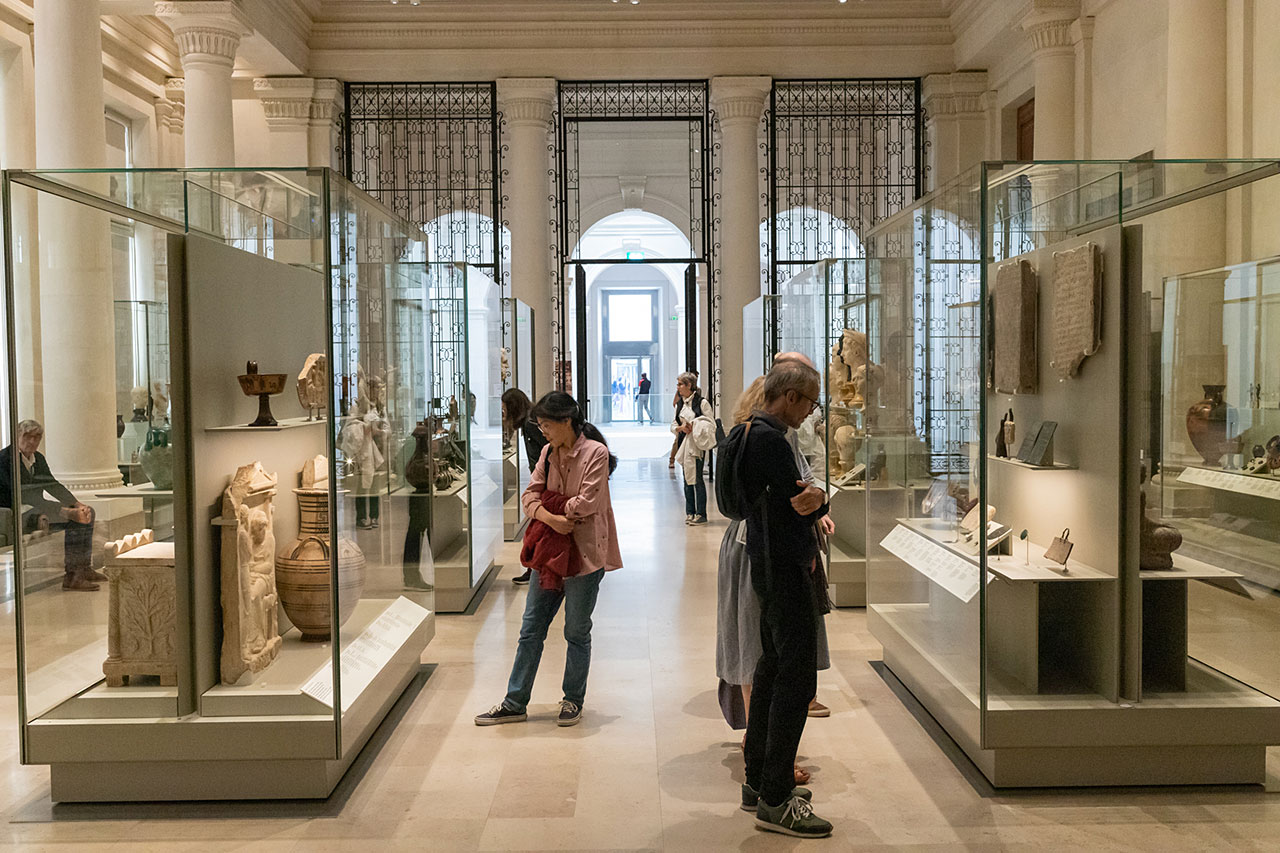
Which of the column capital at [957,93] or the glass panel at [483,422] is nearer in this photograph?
the glass panel at [483,422]

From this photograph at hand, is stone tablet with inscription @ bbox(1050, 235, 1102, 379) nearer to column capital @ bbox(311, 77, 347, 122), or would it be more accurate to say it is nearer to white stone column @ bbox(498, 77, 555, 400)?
white stone column @ bbox(498, 77, 555, 400)

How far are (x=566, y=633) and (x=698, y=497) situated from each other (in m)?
6.92

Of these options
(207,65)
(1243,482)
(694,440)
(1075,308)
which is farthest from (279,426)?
(207,65)

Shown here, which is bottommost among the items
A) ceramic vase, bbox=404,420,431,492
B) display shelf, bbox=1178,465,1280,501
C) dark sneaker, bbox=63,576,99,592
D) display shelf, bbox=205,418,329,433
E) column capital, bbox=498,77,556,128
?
dark sneaker, bbox=63,576,99,592

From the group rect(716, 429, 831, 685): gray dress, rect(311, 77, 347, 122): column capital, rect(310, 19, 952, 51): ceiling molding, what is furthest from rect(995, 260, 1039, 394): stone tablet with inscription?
rect(311, 77, 347, 122): column capital

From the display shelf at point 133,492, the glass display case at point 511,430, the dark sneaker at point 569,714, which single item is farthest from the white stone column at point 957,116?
the display shelf at point 133,492

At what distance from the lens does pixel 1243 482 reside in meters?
6.95

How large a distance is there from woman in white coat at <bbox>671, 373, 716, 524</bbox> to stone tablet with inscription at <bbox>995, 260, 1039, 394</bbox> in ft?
23.7

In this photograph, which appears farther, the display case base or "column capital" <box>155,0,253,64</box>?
"column capital" <box>155,0,253,64</box>

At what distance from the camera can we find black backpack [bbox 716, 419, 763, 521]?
3971 mm

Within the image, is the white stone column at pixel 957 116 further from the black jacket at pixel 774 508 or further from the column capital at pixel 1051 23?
the black jacket at pixel 774 508

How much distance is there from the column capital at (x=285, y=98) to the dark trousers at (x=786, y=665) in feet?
45.7

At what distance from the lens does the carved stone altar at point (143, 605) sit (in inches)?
172

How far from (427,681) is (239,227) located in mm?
2760
